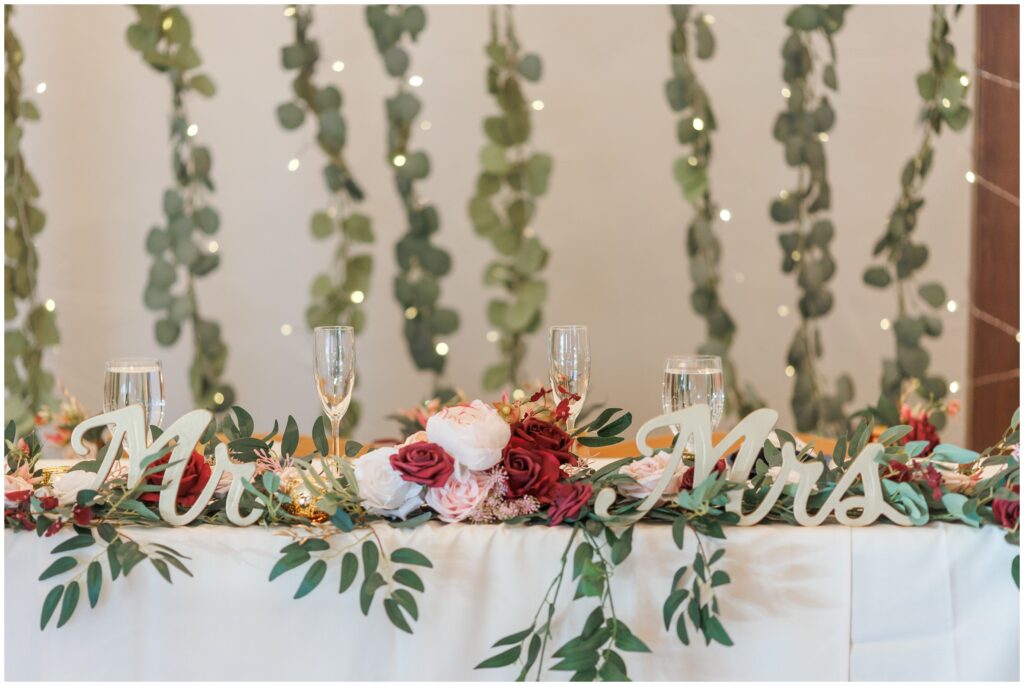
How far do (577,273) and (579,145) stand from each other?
455 millimetres

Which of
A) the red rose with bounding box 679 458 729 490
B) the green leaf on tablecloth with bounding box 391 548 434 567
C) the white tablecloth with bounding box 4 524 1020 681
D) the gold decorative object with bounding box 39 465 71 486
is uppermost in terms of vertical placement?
the red rose with bounding box 679 458 729 490

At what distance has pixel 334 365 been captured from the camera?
1094mm

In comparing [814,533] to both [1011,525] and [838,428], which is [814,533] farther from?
[838,428]

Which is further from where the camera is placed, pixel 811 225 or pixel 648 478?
pixel 811 225

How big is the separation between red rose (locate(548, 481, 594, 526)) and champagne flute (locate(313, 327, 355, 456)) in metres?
0.26

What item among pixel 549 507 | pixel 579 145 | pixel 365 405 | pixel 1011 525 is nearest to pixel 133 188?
pixel 365 405

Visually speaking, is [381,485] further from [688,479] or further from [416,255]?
[416,255]

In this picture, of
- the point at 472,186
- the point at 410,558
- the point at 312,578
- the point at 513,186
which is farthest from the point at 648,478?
the point at 472,186

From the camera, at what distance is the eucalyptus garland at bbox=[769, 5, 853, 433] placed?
2.94 metres

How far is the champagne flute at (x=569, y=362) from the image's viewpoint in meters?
1.16

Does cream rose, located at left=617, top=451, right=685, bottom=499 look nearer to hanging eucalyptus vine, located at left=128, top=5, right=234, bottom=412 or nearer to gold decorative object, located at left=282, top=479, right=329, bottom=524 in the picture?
gold decorative object, located at left=282, top=479, right=329, bottom=524

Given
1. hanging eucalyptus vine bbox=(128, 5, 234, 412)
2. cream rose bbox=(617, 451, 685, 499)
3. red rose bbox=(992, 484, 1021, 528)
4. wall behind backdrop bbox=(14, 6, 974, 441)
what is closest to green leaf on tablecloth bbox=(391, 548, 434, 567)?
cream rose bbox=(617, 451, 685, 499)

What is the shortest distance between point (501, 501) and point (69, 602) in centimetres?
46

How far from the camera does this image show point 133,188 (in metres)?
3.36
